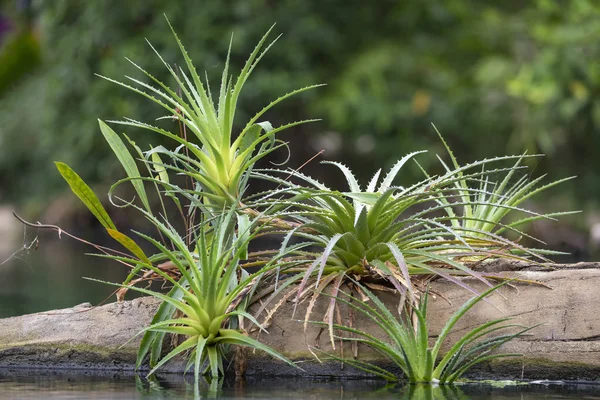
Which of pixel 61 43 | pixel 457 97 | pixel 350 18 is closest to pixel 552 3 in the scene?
pixel 457 97

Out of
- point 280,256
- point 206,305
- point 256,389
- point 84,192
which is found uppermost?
Result: point 84,192

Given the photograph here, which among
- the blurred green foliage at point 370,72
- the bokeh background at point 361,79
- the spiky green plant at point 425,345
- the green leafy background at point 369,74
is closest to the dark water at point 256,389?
the spiky green plant at point 425,345

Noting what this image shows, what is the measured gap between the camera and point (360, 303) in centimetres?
382

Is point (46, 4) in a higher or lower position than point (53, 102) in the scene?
higher

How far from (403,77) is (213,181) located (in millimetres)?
12378

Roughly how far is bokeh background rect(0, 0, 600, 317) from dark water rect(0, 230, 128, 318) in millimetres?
2842

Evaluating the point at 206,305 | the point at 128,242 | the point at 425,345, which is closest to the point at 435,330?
the point at 425,345

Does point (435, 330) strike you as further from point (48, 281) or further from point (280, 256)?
point (48, 281)

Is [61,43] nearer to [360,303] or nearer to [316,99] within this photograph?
[316,99]

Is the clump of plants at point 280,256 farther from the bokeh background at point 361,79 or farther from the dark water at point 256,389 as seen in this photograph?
the bokeh background at point 361,79

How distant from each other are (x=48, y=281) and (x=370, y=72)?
8791 millimetres

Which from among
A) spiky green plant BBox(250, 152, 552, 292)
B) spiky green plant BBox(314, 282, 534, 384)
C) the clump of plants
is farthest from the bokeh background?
spiky green plant BBox(314, 282, 534, 384)

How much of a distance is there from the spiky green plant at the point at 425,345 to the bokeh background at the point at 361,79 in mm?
9898

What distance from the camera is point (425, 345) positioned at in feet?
11.5
